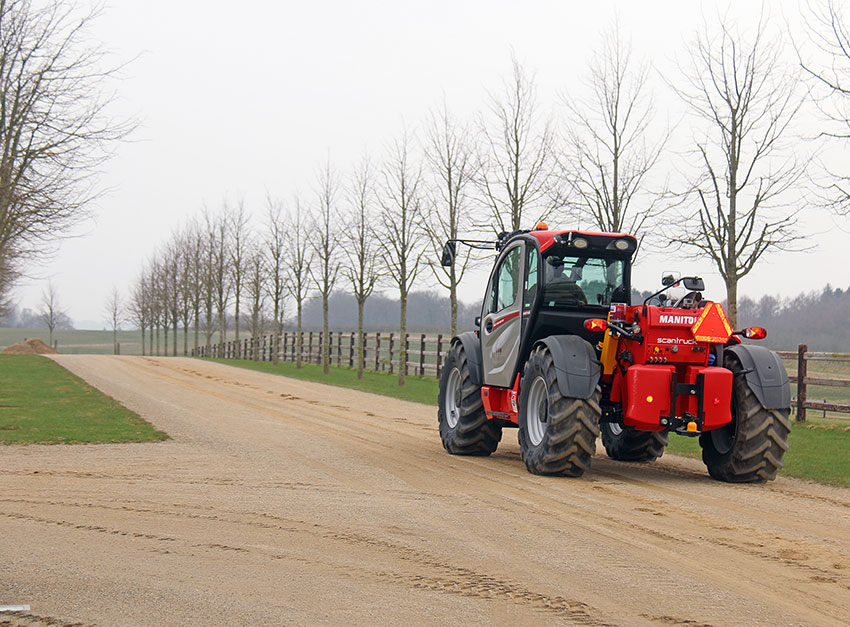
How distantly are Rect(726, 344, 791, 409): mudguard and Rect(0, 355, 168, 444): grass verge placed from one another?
8.13 meters

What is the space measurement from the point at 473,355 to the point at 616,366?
9.00ft

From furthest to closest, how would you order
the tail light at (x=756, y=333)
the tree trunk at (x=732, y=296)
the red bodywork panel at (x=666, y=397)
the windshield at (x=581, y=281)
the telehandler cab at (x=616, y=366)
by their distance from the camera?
the tree trunk at (x=732, y=296) → the windshield at (x=581, y=281) → the tail light at (x=756, y=333) → the telehandler cab at (x=616, y=366) → the red bodywork panel at (x=666, y=397)

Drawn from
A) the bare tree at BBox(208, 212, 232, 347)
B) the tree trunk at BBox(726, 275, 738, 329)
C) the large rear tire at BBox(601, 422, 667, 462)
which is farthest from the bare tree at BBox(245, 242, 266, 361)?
the large rear tire at BBox(601, 422, 667, 462)

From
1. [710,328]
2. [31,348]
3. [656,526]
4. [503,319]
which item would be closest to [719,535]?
[656,526]

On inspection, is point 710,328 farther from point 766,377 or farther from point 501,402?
point 501,402

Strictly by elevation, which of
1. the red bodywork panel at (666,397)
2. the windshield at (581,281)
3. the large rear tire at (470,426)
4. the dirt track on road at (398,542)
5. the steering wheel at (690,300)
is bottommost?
the dirt track on road at (398,542)

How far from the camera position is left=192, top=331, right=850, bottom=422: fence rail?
17.3 m

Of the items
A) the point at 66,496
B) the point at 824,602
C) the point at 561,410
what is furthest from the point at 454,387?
the point at 824,602

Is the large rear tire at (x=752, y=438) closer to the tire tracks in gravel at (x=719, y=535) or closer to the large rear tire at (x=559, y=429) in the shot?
the tire tracks in gravel at (x=719, y=535)

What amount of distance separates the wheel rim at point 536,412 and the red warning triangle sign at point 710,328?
5.87 feet

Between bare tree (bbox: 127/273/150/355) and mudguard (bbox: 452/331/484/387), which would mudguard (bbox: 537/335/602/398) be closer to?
mudguard (bbox: 452/331/484/387)

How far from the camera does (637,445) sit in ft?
40.0

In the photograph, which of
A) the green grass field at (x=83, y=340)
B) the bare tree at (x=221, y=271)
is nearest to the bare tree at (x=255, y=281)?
the bare tree at (x=221, y=271)

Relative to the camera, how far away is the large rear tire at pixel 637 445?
1212 cm
